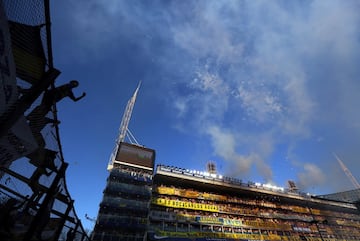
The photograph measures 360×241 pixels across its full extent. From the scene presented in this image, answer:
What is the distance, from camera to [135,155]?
52.6 metres

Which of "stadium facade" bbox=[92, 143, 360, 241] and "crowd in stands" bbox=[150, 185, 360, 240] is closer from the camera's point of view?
"stadium facade" bbox=[92, 143, 360, 241]

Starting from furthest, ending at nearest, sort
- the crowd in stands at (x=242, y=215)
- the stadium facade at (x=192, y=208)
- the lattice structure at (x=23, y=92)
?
the crowd in stands at (x=242, y=215), the stadium facade at (x=192, y=208), the lattice structure at (x=23, y=92)

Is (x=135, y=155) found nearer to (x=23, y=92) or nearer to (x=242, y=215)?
(x=242, y=215)

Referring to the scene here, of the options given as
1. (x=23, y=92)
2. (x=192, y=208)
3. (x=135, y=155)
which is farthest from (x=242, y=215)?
(x=23, y=92)

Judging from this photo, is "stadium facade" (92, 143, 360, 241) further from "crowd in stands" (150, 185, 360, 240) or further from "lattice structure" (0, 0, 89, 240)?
"lattice structure" (0, 0, 89, 240)

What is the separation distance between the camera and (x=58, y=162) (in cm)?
741

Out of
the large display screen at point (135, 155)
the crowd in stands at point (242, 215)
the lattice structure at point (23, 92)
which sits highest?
the large display screen at point (135, 155)

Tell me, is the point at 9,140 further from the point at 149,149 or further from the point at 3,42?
the point at 149,149

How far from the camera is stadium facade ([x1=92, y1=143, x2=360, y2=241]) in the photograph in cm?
4159

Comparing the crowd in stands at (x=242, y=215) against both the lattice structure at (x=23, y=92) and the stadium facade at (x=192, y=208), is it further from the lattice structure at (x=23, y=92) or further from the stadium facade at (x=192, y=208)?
the lattice structure at (x=23, y=92)

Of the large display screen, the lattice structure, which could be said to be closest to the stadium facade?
the large display screen

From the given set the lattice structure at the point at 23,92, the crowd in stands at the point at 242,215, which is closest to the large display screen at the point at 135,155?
the crowd in stands at the point at 242,215

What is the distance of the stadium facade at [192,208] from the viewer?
41.6 metres

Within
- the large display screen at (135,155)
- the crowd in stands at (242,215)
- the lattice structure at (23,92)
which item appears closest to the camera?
the lattice structure at (23,92)
